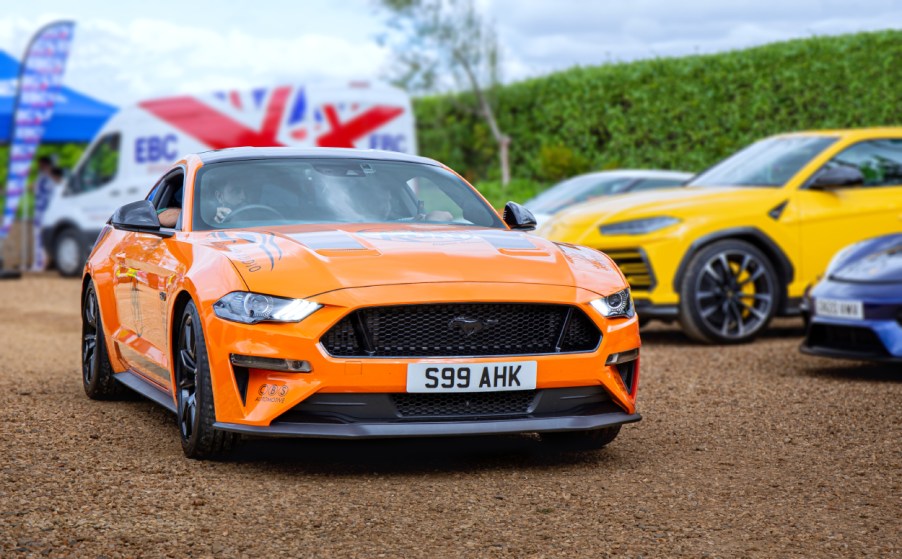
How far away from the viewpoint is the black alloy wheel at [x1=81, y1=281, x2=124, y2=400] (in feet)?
24.3

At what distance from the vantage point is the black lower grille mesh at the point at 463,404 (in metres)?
5.17

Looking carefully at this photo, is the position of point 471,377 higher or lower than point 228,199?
lower

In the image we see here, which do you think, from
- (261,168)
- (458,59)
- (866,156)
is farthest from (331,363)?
(458,59)

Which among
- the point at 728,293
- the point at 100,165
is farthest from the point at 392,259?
the point at 100,165

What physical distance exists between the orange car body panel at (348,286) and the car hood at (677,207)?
4525 mm

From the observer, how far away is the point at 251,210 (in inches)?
247

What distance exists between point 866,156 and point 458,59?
20577mm

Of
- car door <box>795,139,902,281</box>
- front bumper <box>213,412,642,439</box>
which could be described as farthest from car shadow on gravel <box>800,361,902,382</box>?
front bumper <box>213,412,642,439</box>

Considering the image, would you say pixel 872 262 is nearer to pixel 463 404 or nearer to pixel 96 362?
pixel 463 404

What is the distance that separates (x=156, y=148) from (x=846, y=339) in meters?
15.2

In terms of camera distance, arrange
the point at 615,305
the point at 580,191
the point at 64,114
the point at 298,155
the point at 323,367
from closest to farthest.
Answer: the point at 323,367
the point at 615,305
the point at 298,155
the point at 580,191
the point at 64,114

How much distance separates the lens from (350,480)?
5250mm

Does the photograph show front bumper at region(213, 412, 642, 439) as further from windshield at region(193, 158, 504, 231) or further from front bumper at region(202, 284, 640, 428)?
windshield at region(193, 158, 504, 231)

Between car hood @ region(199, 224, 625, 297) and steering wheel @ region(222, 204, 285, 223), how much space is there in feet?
1.03
